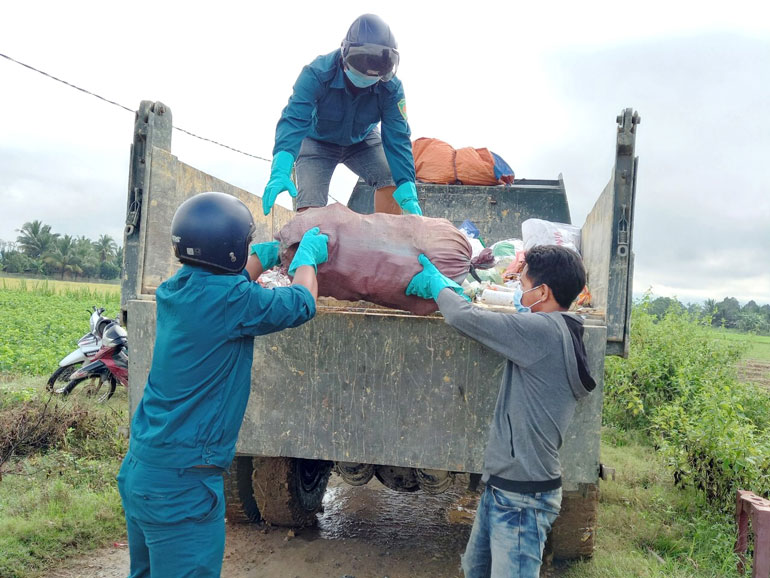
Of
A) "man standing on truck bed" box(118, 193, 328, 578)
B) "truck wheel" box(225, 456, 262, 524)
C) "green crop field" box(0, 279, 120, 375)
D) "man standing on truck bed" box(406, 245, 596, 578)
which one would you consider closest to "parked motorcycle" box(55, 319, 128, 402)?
"green crop field" box(0, 279, 120, 375)

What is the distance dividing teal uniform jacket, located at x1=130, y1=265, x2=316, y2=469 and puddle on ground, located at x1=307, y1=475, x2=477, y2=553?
6.18 feet

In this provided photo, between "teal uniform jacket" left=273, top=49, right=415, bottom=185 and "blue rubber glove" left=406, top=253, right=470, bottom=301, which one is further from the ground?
"teal uniform jacket" left=273, top=49, right=415, bottom=185

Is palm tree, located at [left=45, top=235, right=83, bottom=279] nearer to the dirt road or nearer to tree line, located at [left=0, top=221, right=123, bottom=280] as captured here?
tree line, located at [left=0, top=221, right=123, bottom=280]

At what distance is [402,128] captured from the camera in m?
3.06

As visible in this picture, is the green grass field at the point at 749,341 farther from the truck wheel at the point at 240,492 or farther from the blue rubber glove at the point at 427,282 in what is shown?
the blue rubber glove at the point at 427,282

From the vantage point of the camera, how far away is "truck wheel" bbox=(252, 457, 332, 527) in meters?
2.97

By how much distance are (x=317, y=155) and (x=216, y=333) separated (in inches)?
69.9

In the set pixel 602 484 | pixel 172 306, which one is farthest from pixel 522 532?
pixel 602 484

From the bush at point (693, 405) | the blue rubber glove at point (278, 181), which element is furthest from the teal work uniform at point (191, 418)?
the bush at point (693, 405)

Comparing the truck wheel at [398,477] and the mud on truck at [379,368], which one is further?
the truck wheel at [398,477]

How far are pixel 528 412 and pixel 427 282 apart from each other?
23.2 inches

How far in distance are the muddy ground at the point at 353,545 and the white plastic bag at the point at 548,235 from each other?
4.63 feet

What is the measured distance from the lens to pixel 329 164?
3.32 meters

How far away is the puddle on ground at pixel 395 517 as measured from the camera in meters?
3.34
